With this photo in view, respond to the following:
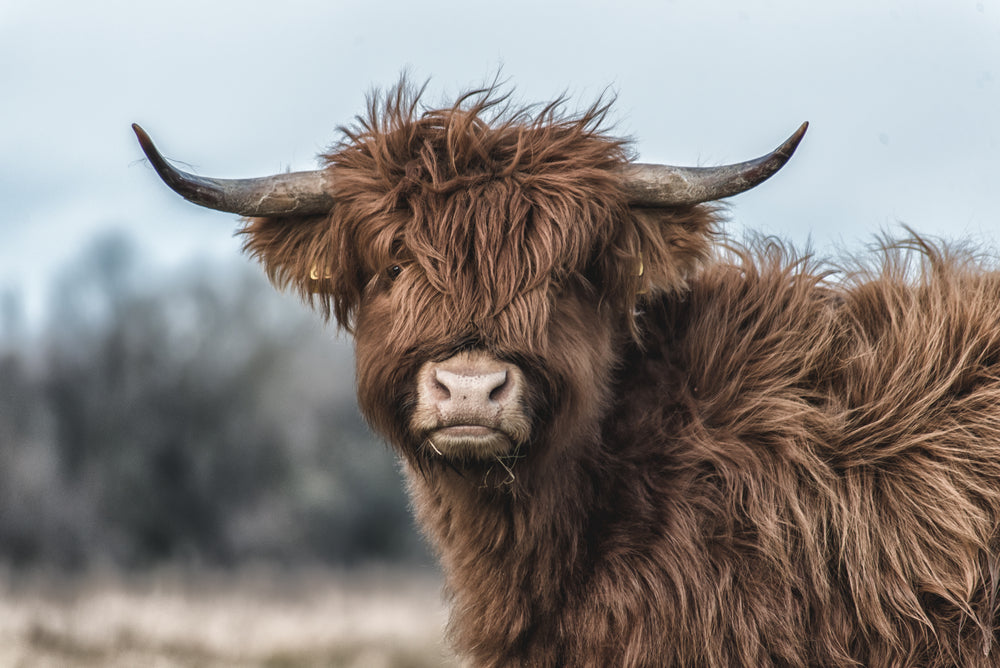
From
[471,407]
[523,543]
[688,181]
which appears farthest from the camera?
[688,181]

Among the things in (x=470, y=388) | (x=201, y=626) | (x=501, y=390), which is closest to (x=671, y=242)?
(x=501, y=390)

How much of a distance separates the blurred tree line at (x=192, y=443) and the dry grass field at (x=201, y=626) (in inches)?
267

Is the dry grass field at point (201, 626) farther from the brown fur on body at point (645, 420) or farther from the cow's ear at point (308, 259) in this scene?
the cow's ear at point (308, 259)

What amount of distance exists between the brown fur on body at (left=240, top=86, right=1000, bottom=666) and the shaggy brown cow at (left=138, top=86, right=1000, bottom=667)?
12 millimetres

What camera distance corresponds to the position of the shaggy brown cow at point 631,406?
4000mm

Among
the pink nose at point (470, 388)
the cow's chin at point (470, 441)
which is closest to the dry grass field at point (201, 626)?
the cow's chin at point (470, 441)

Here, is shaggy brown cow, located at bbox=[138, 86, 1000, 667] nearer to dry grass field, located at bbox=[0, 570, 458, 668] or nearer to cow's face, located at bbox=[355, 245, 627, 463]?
cow's face, located at bbox=[355, 245, 627, 463]

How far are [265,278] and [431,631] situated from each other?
825 cm

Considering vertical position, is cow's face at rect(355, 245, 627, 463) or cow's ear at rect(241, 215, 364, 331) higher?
cow's ear at rect(241, 215, 364, 331)

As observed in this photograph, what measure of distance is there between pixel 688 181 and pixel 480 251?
0.98 metres

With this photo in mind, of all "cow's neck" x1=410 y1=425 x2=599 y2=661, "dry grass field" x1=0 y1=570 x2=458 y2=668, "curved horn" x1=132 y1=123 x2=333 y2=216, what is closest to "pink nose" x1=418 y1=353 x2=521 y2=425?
"cow's neck" x1=410 y1=425 x2=599 y2=661

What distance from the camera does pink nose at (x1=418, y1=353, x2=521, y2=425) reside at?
3656 millimetres

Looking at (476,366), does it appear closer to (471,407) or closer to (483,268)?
(471,407)

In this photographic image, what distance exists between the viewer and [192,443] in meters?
25.0
